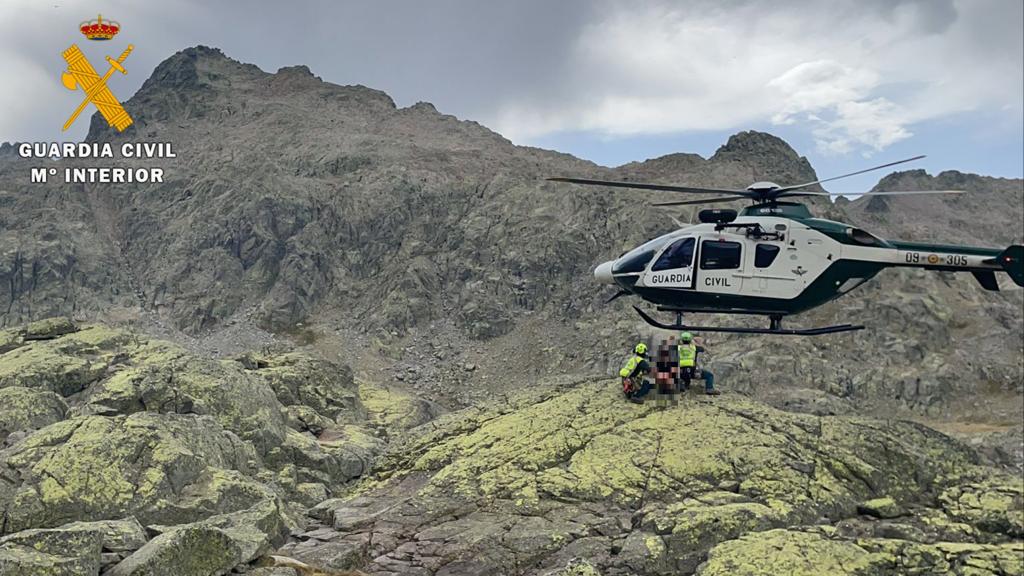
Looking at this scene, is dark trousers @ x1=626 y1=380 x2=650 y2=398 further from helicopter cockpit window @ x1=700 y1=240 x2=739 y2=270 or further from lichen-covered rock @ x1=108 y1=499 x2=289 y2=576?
lichen-covered rock @ x1=108 y1=499 x2=289 y2=576

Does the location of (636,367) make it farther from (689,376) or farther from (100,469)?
(100,469)

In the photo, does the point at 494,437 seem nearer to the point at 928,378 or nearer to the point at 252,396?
the point at 252,396

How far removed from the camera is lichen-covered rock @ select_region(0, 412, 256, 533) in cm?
1327

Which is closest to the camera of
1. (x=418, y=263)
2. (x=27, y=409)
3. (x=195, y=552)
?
(x=195, y=552)

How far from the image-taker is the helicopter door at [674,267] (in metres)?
15.0

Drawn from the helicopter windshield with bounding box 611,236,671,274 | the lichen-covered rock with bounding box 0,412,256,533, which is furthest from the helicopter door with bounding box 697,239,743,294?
the lichen-covered rock with bounding box 0,412,256,533

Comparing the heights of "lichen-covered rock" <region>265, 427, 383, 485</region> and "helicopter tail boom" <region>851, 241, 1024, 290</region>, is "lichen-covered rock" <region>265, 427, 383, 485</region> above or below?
below

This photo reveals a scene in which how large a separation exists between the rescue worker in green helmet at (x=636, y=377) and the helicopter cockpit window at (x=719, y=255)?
3.30m

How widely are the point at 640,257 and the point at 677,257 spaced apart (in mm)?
913

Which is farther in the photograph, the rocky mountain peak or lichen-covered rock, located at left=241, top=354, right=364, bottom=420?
the rocky mountain peak

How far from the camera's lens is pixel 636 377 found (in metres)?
17.5

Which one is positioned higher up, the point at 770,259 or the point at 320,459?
the point at 770,259

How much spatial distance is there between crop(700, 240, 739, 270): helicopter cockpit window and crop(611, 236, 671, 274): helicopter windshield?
2.99 feet

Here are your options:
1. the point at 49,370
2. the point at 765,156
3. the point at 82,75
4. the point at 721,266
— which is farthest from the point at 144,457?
the point at 765,156
